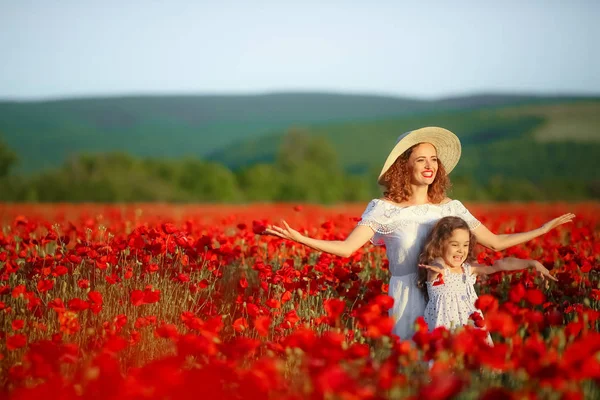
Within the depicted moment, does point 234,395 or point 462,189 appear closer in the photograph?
point 234,395

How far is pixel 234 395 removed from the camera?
272cm

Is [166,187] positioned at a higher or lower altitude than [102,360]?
lower

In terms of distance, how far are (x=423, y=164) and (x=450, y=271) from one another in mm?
705

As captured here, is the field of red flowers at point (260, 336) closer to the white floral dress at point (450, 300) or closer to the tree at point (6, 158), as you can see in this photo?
the white floral dress at point (450, 300)

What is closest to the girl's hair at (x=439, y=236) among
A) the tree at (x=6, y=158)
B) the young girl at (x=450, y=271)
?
the young girl at (x=450, y=271)

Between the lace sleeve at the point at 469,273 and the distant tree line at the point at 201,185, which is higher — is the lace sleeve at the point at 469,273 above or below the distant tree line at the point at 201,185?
above

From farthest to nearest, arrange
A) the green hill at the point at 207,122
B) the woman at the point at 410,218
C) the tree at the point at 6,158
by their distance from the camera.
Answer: the green hill at the point at 207,122
the tree at the point at 6,158
the woman at the point at 410,218

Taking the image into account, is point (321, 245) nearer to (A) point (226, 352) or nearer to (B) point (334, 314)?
(B) point (334, 314)

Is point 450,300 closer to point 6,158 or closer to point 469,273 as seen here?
point 469,273

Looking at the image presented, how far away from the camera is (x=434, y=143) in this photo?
4492 mm

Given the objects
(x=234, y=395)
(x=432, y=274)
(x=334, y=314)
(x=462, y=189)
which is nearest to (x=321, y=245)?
(x=432, y=274)

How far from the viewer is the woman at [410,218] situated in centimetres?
414

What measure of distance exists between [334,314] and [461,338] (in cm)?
55

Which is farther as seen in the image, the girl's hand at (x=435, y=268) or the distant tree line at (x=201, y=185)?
the distant tree line at (x=201, y=185)
